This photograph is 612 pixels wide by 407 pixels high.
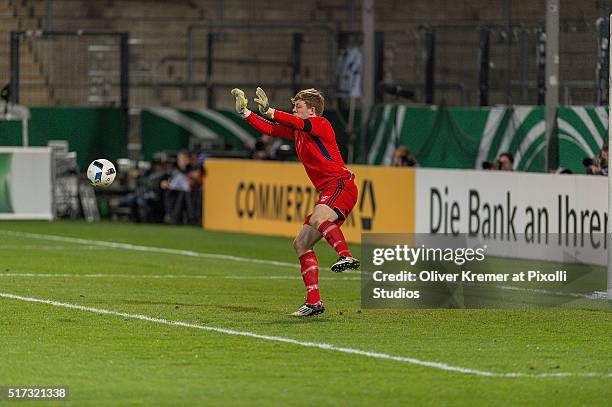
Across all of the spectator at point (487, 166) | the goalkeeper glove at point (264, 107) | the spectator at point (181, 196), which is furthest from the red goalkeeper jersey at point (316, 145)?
the spectator at point (181, 196)

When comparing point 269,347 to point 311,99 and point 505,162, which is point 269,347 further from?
point 505,162

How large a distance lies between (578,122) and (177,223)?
31.3 feet

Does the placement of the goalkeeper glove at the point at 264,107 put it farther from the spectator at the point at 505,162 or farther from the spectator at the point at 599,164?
the spectator at the point at 505,162

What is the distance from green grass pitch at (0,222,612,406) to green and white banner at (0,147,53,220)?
10.8 metres

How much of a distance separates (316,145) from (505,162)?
10460mm

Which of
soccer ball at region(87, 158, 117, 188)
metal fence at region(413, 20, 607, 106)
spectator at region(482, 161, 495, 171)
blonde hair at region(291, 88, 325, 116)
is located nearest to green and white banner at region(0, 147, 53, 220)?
metal fence at region(413, 20, 607, 106)

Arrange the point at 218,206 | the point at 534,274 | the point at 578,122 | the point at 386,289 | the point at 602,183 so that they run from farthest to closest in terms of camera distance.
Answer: the point at 218,206
the point at 578,122
the point at 602,183
the point at 534,274
the point at 386,289

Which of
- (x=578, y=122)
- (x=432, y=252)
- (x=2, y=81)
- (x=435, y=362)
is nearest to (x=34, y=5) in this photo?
(x=2, y=81)

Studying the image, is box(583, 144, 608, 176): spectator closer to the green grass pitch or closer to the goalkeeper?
the green grass pitch

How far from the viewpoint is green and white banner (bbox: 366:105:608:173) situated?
78.3 feet

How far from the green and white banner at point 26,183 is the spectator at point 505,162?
10015 millimetres

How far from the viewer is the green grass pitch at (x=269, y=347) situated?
9.94 m

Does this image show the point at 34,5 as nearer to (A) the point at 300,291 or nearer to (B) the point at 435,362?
(A) the point at 300,291

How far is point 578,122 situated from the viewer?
23.9 meters
